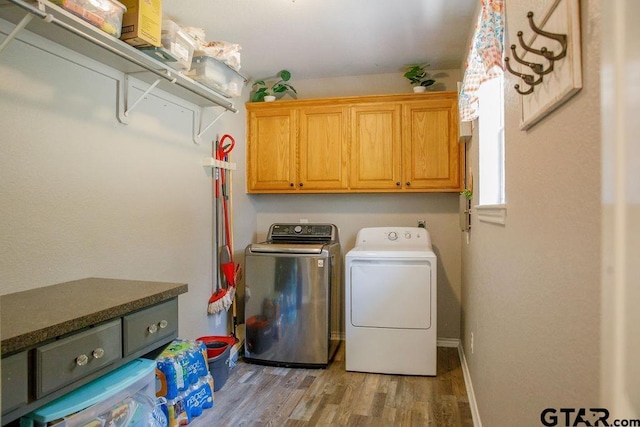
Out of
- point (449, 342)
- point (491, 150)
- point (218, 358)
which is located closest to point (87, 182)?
point (218, 358)

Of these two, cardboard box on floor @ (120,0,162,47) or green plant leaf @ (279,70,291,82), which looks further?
green plant leaf @ (279,70,291,82)

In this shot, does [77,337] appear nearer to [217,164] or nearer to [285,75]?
[217,164]

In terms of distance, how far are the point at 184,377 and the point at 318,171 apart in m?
1.92

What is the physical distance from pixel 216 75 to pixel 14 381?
179 cm

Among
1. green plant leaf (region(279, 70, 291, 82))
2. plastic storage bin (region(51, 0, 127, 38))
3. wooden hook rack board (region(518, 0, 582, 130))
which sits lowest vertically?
wooden hook rack board (region(518, 0, 582, 130))

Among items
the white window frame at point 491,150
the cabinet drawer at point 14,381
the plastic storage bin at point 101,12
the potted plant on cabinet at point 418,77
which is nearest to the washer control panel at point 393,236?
the white window frame at point 491,150

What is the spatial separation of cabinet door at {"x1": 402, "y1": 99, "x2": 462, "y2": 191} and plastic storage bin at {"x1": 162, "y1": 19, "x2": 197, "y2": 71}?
5.89ft

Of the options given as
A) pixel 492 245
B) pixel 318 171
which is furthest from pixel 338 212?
pixel 492 245

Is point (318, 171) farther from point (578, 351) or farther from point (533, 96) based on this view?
point (578, 351)

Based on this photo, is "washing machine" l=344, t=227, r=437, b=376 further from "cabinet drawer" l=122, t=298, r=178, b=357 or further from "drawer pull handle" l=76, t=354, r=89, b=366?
"drawer pull handle" l=76, t=354, r=89, b=366

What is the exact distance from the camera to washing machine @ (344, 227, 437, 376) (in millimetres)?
2545

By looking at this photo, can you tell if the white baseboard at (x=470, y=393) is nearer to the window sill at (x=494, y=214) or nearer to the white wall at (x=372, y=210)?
the white wall at (x=372, y=210)

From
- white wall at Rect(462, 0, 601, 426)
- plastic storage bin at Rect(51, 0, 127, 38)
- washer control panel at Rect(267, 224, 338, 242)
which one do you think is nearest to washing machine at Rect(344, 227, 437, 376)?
washer control panel at Rect(267, 224, 338, 242)

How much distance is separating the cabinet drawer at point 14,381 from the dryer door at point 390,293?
2011 mm
